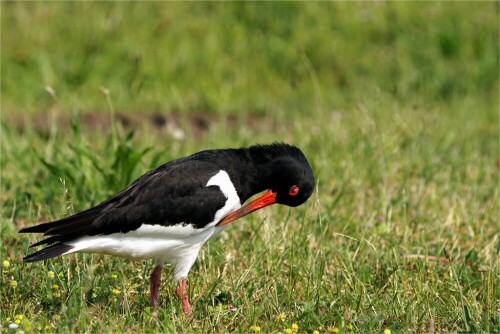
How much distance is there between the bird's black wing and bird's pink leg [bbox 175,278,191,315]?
1.05ft

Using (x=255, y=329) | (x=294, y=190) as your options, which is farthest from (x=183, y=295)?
(x=294, y=190)

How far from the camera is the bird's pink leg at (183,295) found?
4.65 m

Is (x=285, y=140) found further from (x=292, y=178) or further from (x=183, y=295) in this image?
(x=183, y=295)

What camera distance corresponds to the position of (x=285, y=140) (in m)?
8.20

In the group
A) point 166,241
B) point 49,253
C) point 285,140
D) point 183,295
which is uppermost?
point 49,253

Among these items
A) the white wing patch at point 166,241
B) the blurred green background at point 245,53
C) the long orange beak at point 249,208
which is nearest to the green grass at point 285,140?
the blurred green background at point 245,53

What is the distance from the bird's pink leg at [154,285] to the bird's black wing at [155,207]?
0.94 feet

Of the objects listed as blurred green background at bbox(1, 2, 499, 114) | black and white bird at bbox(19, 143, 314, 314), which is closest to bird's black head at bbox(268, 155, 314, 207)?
black and white bird at bbox(19, 143, 314, 314)

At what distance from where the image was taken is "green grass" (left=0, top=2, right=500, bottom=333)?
4707 mm

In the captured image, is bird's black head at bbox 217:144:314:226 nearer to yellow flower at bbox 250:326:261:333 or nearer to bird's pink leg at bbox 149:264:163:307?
bird's pink leg at bbox 149:264:163:307

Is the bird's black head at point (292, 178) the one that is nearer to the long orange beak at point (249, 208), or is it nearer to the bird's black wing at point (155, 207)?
the long orange beak at point (249, 208)

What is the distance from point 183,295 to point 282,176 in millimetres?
831

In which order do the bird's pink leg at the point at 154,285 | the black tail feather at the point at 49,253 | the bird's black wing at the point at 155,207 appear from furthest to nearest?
1. the bird's pink leg at the point at 154,285
2. the bird's black wing at the point at 155,207
3. the black tail feather at the point at 49,253

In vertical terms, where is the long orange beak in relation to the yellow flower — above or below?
above
